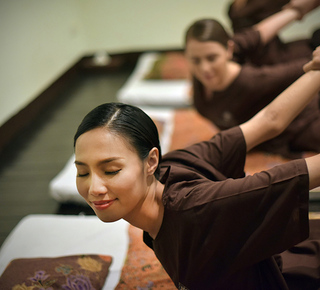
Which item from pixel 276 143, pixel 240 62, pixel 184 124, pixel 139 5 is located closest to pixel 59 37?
pixel 139 5

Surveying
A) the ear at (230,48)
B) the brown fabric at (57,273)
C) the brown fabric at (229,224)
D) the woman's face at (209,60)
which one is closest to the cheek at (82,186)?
the brown fabric at (229,224)

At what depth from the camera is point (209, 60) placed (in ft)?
6.33

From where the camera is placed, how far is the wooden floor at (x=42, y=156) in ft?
7.32

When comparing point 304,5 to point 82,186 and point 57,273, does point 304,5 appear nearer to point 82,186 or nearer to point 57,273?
point 82,186

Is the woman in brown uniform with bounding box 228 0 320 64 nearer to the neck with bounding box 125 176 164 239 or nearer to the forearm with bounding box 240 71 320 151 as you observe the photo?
the forearm with bounding box 240 71 320 151

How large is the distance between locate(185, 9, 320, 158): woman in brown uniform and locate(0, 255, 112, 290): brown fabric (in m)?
1.12

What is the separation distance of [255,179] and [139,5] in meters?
3.90

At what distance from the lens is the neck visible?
1.10 metres

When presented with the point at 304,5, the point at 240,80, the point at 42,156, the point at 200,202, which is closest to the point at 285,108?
the point at 200,202

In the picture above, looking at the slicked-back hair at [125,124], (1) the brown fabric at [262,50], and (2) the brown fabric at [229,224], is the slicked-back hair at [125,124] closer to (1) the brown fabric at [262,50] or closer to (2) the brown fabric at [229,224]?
(2) the brown fabric at [229,224]

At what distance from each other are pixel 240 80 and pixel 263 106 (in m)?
0.22

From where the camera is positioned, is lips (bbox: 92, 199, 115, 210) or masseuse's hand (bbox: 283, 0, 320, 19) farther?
masseuse's hand (bbox: 283, 0, 320, 19)

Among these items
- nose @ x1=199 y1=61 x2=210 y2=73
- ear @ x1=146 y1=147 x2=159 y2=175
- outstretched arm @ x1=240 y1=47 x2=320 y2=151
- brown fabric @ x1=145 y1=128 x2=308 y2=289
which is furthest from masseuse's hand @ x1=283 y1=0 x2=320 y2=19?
ear @ x1=146 y1=147 x2=159 y2=175

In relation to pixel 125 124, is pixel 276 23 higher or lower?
higher
